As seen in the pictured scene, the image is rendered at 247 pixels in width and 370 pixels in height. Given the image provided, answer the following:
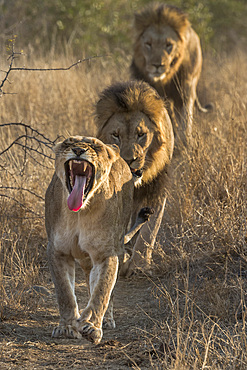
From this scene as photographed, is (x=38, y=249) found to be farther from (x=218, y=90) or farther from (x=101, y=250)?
(x=218, y=90)

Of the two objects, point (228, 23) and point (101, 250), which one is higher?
point (228, 23)

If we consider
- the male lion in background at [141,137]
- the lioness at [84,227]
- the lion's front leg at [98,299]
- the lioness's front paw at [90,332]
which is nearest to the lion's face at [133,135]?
the male lion in background at [141,137]

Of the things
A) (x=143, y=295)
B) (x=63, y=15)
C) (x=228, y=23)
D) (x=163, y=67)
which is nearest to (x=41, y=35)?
(x=63, y=15)

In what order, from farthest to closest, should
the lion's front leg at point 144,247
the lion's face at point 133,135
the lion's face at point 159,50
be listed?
the lion's face at point 159,50
the lion's front leg at point 144,247
the lion's face at point 133,135

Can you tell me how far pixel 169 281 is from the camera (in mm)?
4395

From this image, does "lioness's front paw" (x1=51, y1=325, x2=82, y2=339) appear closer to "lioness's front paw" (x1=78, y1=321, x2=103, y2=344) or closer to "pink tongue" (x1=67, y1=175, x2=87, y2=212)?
"lioness's front paw" (x1=78, y1=321, x2=103, y2=344)

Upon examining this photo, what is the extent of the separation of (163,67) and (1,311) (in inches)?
135

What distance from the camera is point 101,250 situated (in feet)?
11.0

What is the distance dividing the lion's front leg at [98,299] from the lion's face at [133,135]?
1205 mm

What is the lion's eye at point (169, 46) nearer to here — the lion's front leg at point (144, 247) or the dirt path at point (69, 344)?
the lion's front leg at point (144, 247)

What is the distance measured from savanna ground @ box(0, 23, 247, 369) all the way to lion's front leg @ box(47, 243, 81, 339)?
10 centimetres

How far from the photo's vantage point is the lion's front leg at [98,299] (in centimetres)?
311

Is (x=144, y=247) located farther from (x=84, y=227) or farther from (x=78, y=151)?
(x=78, y=151)

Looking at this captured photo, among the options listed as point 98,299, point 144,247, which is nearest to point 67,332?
point 98,299
